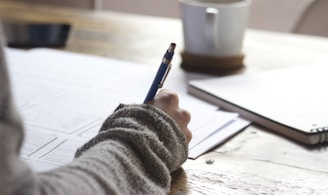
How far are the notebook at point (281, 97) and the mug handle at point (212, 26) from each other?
97 millimetres

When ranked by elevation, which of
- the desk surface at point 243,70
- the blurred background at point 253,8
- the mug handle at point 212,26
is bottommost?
the blurred background at point 253,8

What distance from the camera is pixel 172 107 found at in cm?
63

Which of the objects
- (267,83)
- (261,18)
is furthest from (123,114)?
(261,18)

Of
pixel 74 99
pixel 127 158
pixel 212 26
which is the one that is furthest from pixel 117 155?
pixel 212 26

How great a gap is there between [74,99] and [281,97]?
0.97ft

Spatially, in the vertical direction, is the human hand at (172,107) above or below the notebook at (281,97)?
above

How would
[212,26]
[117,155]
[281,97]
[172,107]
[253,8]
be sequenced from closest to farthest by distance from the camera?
[117,155]
[172,107]
[281,97]
[212,26]
[253,8]

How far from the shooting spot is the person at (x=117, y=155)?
367mm

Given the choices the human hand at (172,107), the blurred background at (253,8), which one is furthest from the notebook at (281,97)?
the blurred background at (253,8)

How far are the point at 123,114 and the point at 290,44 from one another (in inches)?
27.0

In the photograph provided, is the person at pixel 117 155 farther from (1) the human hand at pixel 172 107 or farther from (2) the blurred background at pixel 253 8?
(2) the blurred background at pixel 253 8

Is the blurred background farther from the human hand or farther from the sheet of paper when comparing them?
the human hand

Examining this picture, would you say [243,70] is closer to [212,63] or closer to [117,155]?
[212,63]

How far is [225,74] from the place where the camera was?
969 mm
